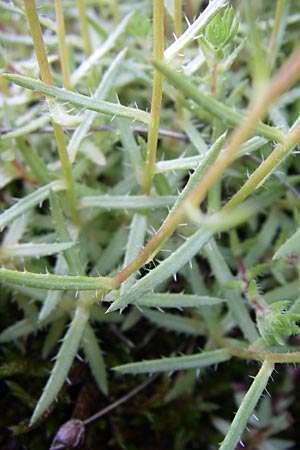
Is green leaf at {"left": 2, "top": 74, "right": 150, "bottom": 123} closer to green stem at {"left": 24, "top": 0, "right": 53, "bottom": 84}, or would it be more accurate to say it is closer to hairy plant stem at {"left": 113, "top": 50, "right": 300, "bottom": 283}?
green stem at {"left": 24, "top": 0, "right": 53, "bottom": 84}

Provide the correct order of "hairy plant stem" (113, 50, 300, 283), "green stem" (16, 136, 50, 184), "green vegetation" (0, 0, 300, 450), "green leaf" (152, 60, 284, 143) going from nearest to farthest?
"hairy plant stem" (113, 50, 300, 283) → "green leaf" (152, 60, 284, 143) → "green vegetation" (0, 0, 300, 450) → "green stem" (16, 136, 50, 184)

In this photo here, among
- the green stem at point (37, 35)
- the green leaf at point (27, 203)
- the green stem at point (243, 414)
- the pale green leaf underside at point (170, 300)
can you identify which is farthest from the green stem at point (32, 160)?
the green stem at point (243, 414)

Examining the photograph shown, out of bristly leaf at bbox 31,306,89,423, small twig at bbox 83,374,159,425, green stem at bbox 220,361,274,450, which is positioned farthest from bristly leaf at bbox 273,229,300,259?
small twig at bbox 83,374,159,425

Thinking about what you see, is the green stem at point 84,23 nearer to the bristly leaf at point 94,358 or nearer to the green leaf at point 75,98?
the green leaf at point 75,98

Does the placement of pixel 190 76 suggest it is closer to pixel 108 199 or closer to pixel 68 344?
pixel 108 199

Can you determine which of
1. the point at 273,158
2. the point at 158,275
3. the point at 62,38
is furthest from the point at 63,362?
the point at 62,38

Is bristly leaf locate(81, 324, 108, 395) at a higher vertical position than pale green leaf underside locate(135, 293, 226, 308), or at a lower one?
lower
